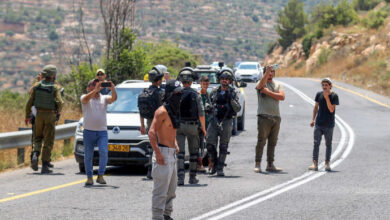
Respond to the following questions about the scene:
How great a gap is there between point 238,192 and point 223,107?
7.69 ft

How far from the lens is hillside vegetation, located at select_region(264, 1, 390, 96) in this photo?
50719 mm

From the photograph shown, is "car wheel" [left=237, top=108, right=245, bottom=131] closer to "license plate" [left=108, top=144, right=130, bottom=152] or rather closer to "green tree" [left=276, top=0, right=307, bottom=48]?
"license plate" [left=108, top=144, right=130, bottom=152]

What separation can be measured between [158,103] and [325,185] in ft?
10.4

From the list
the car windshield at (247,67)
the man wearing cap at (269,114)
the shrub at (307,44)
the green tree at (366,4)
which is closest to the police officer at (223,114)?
the man wearing cap at (269,114)

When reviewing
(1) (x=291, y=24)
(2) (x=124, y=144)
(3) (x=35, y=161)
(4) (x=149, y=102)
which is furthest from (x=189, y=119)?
(1) (x=291, y=24)

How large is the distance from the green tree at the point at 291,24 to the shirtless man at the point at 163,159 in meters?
91.8

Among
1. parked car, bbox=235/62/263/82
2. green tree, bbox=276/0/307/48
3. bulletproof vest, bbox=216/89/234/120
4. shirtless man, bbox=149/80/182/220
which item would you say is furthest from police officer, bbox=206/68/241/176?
green tree, bbox=276/0/307/48

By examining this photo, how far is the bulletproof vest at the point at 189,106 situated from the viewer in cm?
1048

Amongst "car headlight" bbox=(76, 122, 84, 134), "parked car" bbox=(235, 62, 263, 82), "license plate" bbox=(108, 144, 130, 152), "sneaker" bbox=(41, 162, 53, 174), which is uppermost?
"car headlight" bbox=(76, 122, 84, 134)

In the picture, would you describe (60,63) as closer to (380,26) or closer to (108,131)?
(108,131)

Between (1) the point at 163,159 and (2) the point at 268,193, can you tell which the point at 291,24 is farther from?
(1) the point at 163,159

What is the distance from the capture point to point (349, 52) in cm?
6378

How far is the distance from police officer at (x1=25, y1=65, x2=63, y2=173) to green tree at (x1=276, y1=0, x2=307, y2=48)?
8690 cm

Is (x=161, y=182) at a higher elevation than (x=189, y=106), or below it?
below
